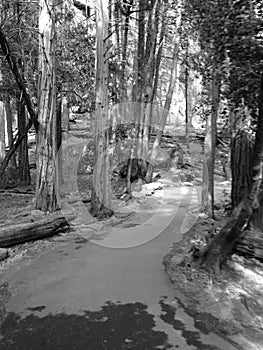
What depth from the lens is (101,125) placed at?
11281 millimetres

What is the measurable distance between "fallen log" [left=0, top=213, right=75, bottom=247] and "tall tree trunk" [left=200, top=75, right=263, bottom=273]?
3978 millimetres

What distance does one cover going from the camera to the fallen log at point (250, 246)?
7352mm

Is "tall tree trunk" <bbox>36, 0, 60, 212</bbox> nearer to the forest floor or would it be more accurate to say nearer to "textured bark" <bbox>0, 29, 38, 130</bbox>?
"textured bark" <bbox>0, 29, 38, 130</bbox>

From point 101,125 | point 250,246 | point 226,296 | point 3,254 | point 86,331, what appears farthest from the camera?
point 101,125

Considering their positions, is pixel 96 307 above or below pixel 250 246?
below

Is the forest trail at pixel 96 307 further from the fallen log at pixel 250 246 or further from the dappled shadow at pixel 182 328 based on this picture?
the fallen log at pixel 250 246

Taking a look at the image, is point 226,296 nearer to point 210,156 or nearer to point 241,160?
point 241,160

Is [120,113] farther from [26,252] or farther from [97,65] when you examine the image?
[26,252]

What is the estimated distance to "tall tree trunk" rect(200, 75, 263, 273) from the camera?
6070mm

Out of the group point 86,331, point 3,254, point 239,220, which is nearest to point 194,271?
point 239,220

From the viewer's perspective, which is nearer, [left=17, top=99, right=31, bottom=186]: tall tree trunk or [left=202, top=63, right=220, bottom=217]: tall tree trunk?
[left=202, top=63, right=220, bottom=217]: tall tree trunk

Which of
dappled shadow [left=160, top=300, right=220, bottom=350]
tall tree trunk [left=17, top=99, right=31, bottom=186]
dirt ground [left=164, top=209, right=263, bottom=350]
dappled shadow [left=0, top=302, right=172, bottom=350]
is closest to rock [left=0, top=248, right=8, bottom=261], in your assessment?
dappled shadow [left=0, top=302, right=172, bottom=350]

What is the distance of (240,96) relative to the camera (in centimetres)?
689

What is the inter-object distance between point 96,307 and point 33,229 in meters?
3.74
